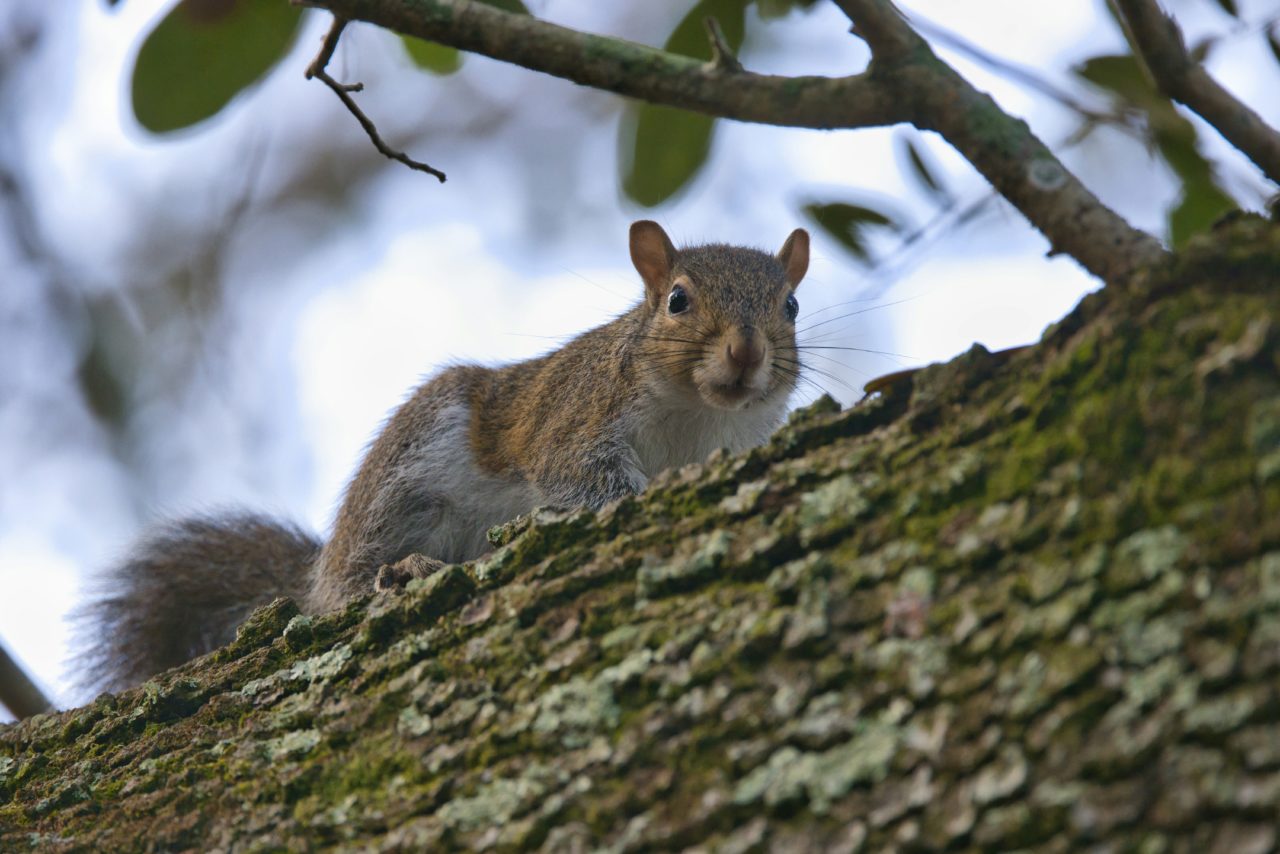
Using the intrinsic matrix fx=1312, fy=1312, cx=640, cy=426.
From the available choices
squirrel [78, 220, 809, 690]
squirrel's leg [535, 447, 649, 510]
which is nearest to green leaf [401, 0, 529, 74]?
squirrel [78, 220, 809, 690]

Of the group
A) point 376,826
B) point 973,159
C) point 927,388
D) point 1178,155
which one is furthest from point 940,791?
point 1178,155

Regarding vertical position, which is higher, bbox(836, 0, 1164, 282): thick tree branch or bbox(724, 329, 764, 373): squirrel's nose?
bbox(724, 329, 764, 373): squirrel's nose

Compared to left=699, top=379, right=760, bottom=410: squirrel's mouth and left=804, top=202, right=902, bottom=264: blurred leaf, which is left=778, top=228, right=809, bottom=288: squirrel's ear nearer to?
left=699, top=379, right=760, bottom=410: squirrel's mouth

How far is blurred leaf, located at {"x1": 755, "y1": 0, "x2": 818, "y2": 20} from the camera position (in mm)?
2371

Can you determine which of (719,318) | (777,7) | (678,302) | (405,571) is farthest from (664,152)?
(678,302)

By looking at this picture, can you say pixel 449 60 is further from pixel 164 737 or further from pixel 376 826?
pixel 376 826

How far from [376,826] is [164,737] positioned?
0.71m

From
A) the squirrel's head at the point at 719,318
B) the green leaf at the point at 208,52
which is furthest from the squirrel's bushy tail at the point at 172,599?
the green leaf at the point at 208,52

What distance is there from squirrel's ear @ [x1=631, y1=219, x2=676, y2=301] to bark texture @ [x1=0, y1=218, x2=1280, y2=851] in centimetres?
271

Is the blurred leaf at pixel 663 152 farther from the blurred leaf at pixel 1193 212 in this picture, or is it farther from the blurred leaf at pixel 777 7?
the blurred leaf at pixel 1193 212

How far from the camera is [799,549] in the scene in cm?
191

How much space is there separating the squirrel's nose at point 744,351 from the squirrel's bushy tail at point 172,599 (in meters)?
1.86

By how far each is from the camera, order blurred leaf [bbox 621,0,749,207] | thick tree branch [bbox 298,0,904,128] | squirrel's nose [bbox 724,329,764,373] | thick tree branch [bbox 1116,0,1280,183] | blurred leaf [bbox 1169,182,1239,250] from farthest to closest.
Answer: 1. squirrel's nose [bbox 724,329,764,373]
2. blurred leaf [bbox 621,0,749,207]
3. blurred leaf [bbox 1169,182,1239,250]
4. thick tree branch [bbox 298,0,904,128]
5. thick tree branch [bbox 1116,0,1280,183]

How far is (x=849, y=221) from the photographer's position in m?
2.36
